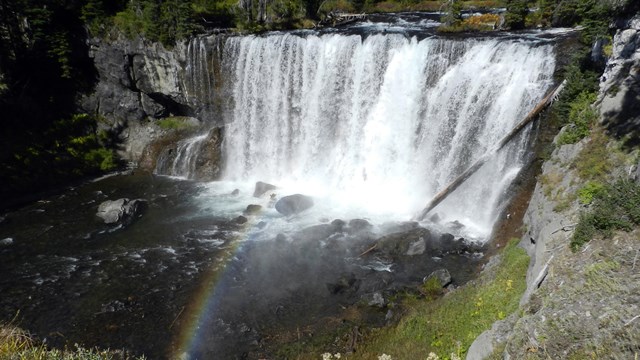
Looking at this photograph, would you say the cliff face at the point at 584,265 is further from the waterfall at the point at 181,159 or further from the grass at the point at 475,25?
the waterfall at the point at 181,159

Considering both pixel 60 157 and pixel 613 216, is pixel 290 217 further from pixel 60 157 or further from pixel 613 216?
pixel 60 157

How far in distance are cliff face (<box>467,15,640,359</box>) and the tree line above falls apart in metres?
14.7

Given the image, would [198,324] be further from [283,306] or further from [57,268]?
[57,268]

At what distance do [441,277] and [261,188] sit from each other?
A: 47.8 ft

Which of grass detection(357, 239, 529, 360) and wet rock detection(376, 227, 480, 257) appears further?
wet rock detection(376, 227, 480, 257)

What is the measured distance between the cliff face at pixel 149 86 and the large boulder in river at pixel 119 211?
9.55 meters

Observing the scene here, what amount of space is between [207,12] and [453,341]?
32152 millimetres

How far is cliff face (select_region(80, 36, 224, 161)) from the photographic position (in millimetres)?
30781

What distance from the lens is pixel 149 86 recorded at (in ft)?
107

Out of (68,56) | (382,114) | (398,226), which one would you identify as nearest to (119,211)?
(68,56)

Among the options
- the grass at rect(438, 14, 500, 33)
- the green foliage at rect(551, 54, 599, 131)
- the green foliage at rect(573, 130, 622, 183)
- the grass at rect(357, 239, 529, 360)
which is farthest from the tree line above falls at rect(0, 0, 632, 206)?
the grass at rect(357, 239, 529, 360)

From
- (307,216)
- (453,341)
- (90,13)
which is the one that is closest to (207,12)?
(90,13)

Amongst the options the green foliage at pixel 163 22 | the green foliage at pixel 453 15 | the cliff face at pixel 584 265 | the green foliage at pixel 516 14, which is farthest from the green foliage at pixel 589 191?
the green foliage at pixel 163 22

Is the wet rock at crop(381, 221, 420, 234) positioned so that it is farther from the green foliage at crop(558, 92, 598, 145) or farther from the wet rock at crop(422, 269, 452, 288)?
the green foliage at crop(558, 92, 598, 145)
